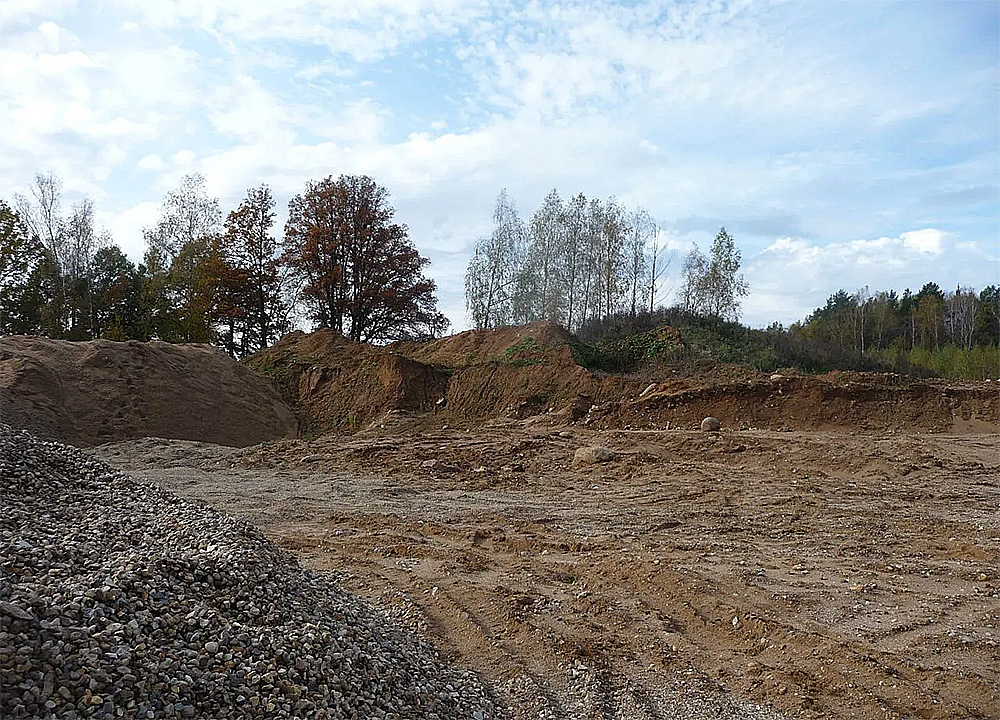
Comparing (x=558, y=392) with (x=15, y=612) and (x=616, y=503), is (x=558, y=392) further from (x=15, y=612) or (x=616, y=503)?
(x=15, y=612)

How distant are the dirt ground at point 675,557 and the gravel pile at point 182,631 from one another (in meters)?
0.74

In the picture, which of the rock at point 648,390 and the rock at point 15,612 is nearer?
the rock at point 15,612

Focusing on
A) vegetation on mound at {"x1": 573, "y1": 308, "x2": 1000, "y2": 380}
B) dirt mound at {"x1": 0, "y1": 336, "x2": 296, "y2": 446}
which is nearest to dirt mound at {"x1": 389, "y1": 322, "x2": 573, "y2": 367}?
vegetation on mound at {"x1": 573, "y1": 308, "x2": 1000, "y2": 380}

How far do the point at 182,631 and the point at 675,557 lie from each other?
14.2 ft

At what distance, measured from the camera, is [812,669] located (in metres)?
4.48

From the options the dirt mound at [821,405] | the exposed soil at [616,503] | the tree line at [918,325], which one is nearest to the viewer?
the exposed soil at [616,503]

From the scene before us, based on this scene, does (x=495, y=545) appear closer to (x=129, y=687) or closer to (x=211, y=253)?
(x=129, y=687)

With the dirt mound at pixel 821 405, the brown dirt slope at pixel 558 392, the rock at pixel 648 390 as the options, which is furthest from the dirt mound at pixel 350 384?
the rock at pixel 648 390

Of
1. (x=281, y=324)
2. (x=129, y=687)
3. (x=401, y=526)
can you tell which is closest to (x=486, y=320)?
(x=281, y=324)

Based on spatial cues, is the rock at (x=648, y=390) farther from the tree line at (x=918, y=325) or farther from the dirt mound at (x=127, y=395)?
the tree line at (x=918, y=325)

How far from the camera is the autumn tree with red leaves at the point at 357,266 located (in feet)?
86.1

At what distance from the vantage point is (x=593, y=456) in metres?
11.3

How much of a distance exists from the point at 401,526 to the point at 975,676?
4.98 m

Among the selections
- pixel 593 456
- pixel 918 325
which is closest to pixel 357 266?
pixel 593 456
